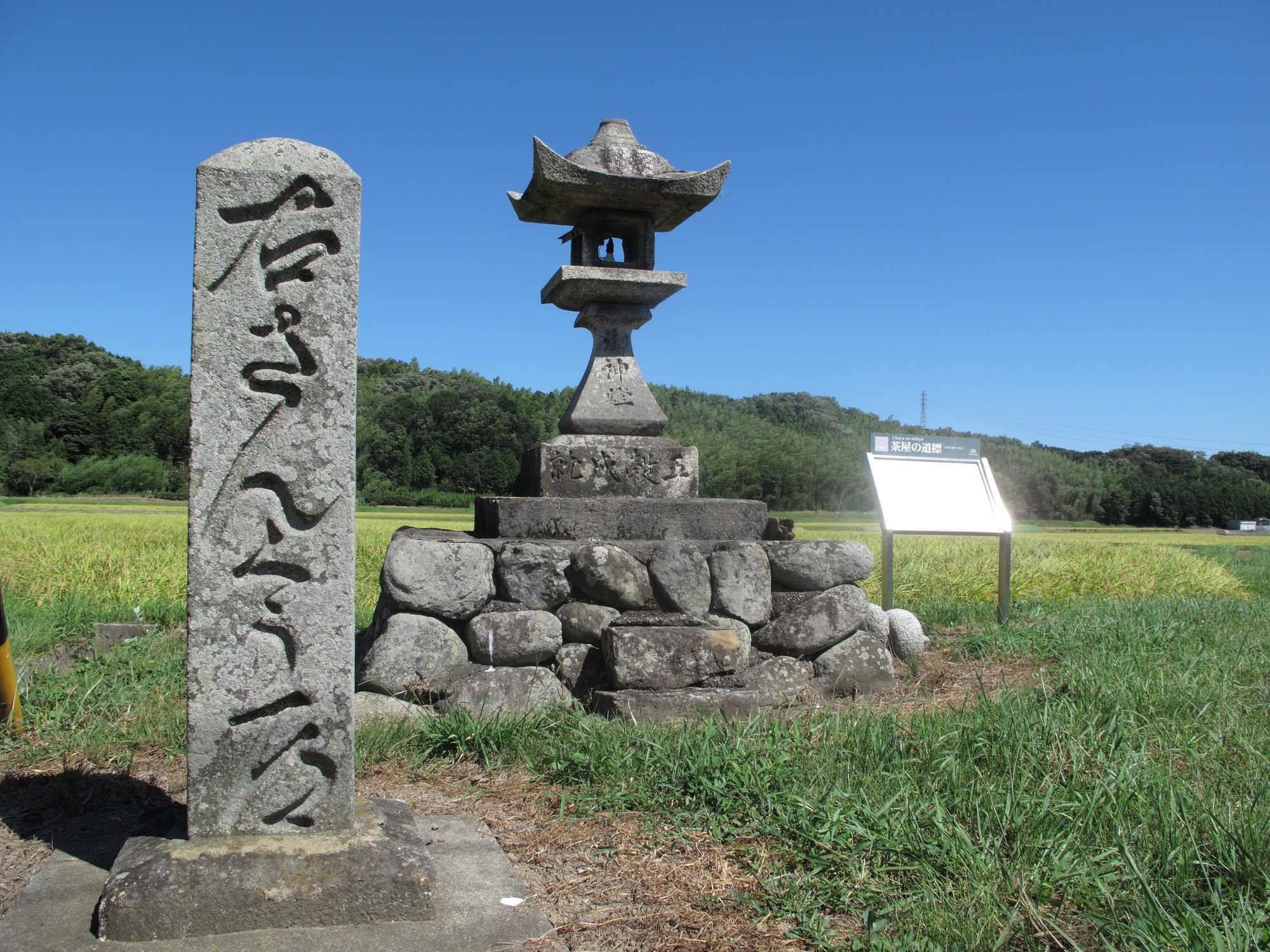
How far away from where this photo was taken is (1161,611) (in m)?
6.22

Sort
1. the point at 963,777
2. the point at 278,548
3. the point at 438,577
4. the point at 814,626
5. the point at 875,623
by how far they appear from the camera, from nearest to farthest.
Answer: the point at 278,548 → the point at 963,777 → the point at 438,577 → the point at 814,626 → the point at 875,623

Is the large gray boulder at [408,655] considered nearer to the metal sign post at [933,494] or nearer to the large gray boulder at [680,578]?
the large gray boulder at [680,578]

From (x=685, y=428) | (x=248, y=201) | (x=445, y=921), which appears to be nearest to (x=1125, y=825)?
(x=445, y=921)

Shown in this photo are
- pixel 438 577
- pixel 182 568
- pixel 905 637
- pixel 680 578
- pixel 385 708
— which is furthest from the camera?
pixel 182 568

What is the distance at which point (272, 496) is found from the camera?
210 centimetres

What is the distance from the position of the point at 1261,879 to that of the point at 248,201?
114 inches

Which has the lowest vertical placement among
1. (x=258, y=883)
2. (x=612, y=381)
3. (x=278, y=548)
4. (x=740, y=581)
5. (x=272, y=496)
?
(x=258, y=883)

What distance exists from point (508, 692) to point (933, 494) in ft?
12.9

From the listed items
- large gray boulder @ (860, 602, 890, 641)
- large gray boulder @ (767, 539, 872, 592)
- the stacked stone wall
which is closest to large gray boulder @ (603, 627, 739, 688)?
the stacked stone wall

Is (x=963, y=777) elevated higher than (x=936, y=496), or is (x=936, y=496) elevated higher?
(x=936, y=496)

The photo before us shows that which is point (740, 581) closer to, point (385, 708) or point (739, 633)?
point (739, 633)

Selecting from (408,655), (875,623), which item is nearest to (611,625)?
(408,655)

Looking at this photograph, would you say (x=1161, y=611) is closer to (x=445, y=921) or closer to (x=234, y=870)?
(x=445, y=921)

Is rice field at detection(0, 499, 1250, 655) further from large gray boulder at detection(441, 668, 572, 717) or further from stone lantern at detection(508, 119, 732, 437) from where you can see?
large gray boulder at detection(441, 668, 572, 717)
